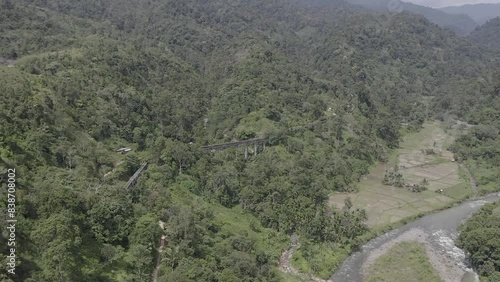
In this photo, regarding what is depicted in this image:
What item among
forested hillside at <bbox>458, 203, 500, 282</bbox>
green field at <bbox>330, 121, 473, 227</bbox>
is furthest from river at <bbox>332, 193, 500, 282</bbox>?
green field at <bbox>330, 121, 473, 227</bbox>

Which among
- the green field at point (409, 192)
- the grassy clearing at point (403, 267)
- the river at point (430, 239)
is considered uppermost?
the grassy clearing at point (403, 267)

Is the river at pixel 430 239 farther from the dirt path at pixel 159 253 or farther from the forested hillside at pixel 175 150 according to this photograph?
the dirt path at pixel 159 253

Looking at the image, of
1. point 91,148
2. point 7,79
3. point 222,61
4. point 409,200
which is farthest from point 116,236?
point 222,61

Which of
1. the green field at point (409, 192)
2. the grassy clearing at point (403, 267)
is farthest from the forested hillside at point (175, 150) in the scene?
the grassy clearing at point (403, 267)

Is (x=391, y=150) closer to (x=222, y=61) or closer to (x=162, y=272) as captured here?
(x=222, y=61)

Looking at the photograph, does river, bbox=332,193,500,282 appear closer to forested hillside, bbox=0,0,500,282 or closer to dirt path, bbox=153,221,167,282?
forested hillside, bbox=0,0,500,282

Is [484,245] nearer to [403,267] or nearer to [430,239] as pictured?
[403,267]

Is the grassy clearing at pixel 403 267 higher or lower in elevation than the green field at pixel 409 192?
higher
